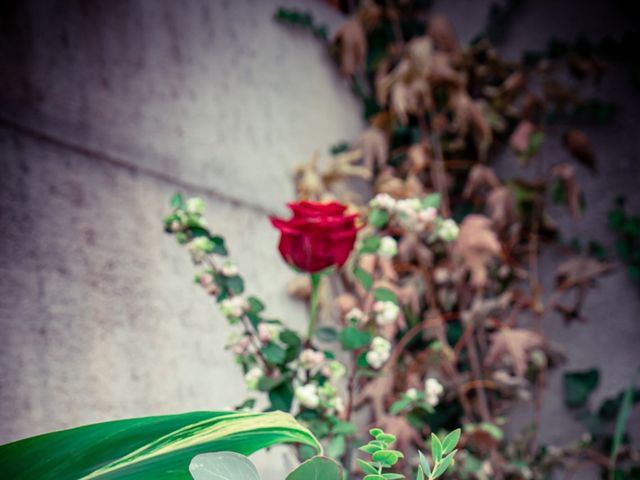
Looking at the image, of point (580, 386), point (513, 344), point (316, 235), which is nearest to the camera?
point (316, 235)

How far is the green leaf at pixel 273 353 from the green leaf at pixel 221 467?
53 cm

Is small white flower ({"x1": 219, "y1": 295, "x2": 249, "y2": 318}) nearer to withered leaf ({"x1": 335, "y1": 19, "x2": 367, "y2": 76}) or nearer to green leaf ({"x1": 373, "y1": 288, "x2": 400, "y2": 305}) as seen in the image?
green leaf ({"x1": 373, "y1": 288, "x2": 400, "y2": 305})

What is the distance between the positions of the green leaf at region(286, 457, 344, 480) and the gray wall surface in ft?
2.56

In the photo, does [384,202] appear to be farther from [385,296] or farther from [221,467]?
[221,467]

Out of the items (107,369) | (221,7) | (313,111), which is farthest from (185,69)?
(107,369)

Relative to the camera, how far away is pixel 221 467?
1.59 feet

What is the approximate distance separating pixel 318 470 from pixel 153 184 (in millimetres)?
1095

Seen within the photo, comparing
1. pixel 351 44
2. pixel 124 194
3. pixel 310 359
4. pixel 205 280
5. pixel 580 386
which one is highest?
pixel 351 44

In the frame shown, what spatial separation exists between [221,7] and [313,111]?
1.40 ft

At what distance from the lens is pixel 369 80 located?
2.32 meters

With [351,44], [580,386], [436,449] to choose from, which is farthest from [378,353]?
[351,44]

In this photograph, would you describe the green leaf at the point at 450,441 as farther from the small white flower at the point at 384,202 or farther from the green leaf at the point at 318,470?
the small white flower at the point at 384,202

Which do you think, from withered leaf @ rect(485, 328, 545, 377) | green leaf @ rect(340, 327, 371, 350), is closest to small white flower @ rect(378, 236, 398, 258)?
green leaf @ rect(340, 327, 371, 350)

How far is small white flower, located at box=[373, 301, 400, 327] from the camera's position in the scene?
3.38 ft
